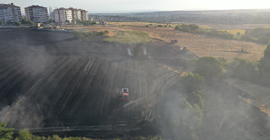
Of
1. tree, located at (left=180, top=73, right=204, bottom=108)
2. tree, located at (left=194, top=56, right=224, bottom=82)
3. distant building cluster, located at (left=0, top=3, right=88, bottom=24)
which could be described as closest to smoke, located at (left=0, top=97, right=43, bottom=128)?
tree, located at (left=180, top=73, right=204, bottom=108)

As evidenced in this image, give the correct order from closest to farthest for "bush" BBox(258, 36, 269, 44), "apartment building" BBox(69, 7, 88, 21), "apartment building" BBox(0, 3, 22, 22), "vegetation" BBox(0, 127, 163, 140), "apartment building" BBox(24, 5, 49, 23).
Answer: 1. "vegetation" BBox(0, 127, 163, 140)
2. "bush" BBox(258, 36, 269, 44)
3. "apartment building" BBox(0, 3, 22, 22)
4. "apartment building" BBox(24, 5, 49, 23)
5. "apartment building" BBox(69, 7, 88, 21)

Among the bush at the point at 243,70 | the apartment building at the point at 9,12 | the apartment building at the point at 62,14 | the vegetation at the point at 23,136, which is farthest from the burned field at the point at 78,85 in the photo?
the apartment building at the point at 9,12

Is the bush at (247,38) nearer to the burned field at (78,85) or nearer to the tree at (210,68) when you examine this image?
the burned field at (78,85)

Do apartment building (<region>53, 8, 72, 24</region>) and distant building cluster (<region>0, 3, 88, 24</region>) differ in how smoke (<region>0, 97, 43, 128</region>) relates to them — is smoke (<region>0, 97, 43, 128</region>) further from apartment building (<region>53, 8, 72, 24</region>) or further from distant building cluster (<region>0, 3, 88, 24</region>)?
apartment building (<region>53, 8, 72, 24</region>)

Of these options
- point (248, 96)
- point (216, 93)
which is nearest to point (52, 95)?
point (216, 93)

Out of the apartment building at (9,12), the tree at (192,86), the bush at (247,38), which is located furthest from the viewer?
the apartment building at (9,12)

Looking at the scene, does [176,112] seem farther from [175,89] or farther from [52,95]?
[52,95]
